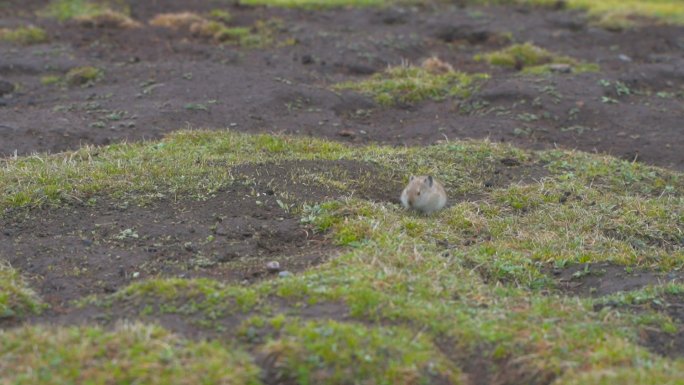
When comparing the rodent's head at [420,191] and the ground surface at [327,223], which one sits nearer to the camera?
the ground surface at [327,223]

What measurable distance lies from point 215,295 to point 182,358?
0.88m

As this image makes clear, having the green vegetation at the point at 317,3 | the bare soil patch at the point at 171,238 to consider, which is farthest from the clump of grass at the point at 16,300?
the green vegetation at the point at 317,3

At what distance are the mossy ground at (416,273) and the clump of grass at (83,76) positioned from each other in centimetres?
340

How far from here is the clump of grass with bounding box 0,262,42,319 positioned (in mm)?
6500

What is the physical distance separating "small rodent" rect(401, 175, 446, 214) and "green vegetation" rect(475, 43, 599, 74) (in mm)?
6783

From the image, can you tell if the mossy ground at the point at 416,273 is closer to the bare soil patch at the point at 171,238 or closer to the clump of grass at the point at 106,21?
the bare soil patch at the point at 171,238

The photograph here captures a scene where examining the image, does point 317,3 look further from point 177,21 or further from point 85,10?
point 85,10

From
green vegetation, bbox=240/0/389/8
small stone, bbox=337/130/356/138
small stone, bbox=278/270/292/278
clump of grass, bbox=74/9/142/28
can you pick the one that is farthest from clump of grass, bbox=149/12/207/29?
small stone, bbox=278/270/292/278

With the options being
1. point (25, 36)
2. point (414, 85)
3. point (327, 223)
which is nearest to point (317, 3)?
point (25, 36)

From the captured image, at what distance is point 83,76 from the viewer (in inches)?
542

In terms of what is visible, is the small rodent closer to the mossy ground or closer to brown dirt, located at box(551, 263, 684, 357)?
the mossy ground

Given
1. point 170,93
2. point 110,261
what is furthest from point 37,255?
point 170,93

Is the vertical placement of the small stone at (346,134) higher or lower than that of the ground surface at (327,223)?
lower

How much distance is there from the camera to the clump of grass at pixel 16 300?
6.50 meters
